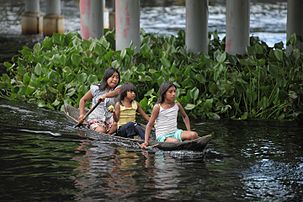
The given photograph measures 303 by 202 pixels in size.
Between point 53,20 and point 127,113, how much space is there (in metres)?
20.2

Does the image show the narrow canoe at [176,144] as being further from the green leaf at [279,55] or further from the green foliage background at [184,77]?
the green leaf at [279,55]

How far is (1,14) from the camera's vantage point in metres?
47.3

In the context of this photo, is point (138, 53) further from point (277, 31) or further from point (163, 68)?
point (277, 31)

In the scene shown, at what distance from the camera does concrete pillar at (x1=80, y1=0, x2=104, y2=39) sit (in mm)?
22719

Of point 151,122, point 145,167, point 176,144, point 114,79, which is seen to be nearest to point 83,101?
point 114,79

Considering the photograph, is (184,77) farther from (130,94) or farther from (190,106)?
(130,94)

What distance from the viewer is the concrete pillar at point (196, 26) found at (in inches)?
894

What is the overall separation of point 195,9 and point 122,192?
11.9 m

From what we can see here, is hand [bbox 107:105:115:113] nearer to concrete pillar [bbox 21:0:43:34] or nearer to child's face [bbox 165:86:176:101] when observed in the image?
child's face [bbox 165:86:176:101]

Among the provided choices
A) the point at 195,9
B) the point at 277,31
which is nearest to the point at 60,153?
the point at 195,9

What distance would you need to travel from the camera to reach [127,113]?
15.1 meters

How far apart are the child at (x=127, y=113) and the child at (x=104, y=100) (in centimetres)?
18

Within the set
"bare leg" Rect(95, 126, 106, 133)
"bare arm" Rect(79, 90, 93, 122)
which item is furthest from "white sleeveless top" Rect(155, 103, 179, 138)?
"bare arm" Rect(79, 90, 93, 122)

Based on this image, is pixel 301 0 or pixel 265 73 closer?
pixel 265 73
